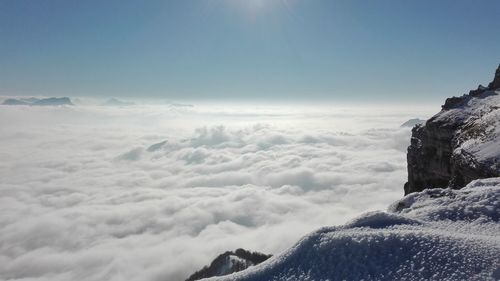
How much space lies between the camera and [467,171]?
90.6ft

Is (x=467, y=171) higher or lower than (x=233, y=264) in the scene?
higher

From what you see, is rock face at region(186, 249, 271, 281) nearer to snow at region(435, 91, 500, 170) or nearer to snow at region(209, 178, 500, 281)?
snow at region(435, 91, 500, 170)

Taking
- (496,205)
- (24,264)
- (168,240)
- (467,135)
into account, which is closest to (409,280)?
(496,205)

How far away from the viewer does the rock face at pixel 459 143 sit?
27.5 m

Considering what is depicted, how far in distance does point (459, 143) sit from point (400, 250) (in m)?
32.7

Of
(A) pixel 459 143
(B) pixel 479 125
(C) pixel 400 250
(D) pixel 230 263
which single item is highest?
(B) pixel 479 125

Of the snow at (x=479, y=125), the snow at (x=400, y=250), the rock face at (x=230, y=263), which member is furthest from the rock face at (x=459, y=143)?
the rock face at (x=230, y=263)

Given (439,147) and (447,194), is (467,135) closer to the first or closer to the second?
(439,147)

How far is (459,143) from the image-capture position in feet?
116

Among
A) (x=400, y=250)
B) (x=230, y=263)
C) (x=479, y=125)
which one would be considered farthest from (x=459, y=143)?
(x=230, y=263)

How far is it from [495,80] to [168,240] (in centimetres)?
18305

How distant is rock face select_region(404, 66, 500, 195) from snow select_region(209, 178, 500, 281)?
17.4 metres

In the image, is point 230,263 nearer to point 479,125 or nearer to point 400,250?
point 479,125

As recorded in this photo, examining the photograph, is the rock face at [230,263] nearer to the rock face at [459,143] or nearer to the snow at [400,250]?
the rock face at [459,143]
